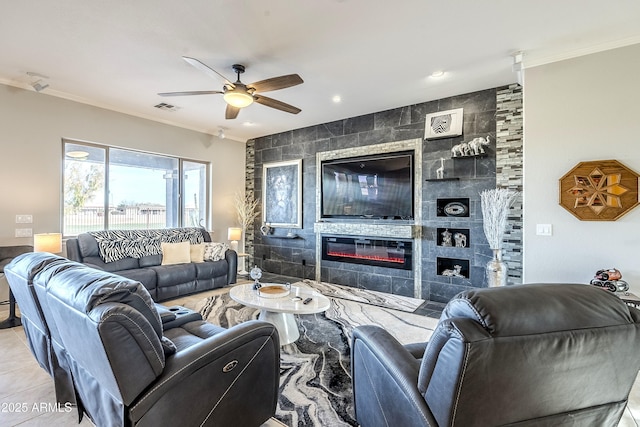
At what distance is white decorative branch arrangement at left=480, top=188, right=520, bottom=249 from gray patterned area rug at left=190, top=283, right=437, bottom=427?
119 cm

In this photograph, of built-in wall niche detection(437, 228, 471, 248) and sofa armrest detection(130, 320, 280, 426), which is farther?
built-in wall niche detection(437, 228, 471, 248)

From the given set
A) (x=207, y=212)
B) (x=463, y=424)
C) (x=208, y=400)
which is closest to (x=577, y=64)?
(x=463, y=424)

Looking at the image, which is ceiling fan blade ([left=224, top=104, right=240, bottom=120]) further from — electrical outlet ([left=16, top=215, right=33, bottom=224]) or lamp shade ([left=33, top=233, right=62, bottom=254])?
electrical outlet ([left=16, top=215, right=33, bottom=224])

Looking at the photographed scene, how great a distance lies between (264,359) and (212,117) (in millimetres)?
4626

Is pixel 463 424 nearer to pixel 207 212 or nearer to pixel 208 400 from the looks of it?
pixel 208 400

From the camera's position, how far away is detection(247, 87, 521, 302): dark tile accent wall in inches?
156

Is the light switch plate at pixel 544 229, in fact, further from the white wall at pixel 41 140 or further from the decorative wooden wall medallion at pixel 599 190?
the white wall at pixel 41 140

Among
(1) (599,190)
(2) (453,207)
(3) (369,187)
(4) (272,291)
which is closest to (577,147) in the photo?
(1) (599,190)

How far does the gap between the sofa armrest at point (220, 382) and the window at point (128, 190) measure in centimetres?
442

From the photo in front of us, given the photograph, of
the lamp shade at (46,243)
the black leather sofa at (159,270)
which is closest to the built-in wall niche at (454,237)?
the black leather sofa at (159,270)

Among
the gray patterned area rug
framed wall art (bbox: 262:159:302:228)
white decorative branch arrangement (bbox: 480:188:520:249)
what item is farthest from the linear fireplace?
white decorative branch arrangement (bbox: 480:188:520:249)

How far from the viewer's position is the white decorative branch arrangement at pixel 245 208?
6418 mm

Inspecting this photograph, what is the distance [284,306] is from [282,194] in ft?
12.0

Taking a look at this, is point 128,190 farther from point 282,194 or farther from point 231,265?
point 282,194
